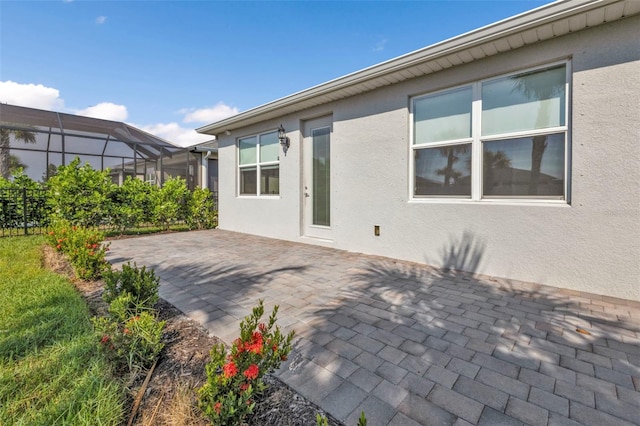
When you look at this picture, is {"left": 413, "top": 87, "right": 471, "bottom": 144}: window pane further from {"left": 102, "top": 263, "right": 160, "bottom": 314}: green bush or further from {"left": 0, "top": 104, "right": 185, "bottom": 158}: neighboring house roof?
{"left": 0, "top": 104, "right": 185, "bottom": 158}: neighboring house roof

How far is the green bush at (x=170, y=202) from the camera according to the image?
8.45 meters

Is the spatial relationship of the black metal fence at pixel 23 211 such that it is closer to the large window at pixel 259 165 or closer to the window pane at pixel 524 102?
the large window at pixel 259 165

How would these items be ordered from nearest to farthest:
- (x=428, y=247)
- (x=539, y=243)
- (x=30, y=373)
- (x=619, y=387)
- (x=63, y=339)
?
1. (x=619, y=387)
2. (x=30, y=373)
3. (x=63, y=339)
4. (x=539, y=243)
5. (x=428, y=247)

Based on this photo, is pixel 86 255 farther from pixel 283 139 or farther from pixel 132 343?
pixel 283 139

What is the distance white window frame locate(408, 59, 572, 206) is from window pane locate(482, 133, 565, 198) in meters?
0.05

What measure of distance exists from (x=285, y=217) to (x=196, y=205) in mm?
3715

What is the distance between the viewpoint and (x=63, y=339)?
88.7 inches

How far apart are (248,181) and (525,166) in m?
6.25

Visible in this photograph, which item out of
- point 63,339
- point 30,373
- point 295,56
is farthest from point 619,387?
point 295,56

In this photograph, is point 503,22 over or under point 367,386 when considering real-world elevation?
over

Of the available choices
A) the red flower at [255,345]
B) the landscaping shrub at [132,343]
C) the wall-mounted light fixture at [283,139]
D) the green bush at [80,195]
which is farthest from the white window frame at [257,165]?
the red flower at [255,345]

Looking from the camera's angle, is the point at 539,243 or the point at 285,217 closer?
the point at 539,243

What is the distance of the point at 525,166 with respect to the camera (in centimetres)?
374

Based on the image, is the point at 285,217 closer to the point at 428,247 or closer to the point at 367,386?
the point at 428,247
